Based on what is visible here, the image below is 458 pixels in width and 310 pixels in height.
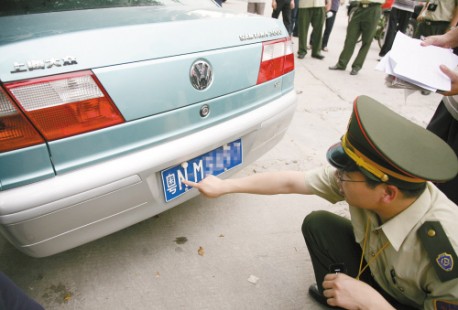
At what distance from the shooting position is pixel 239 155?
183 cm

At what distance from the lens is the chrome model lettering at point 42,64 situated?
1.08 metres

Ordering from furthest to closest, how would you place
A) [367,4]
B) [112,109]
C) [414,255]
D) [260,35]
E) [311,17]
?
1. [311,17]
2. [367,4]
3. [260,35]
4. [112,109]
5. [414,255]

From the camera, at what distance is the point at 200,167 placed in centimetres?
164

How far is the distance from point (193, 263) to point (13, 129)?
117 cm

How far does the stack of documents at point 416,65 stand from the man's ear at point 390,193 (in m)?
0.71

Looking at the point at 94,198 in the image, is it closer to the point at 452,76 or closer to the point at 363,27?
the point at 452,76

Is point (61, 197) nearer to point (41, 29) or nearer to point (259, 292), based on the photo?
point (41, 29)

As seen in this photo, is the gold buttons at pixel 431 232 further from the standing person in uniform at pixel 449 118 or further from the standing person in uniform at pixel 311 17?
the standing person in uniform at pixel 311 17

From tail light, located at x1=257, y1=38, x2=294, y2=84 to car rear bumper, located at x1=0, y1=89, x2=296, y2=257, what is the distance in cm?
32

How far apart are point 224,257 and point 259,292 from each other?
11.6 inches

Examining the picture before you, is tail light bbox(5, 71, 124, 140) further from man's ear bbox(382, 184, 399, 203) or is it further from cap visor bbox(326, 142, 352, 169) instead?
man's ear bbox(382, 184, 399, 203)

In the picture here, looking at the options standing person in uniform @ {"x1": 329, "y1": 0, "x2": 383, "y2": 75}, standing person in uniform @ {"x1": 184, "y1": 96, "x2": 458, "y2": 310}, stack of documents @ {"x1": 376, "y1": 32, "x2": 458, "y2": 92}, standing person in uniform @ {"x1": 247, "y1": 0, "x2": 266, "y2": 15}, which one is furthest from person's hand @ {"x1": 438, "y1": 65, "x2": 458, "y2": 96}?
standing person in uniform @ {"x1": 247, "y1": 0, "x2": 266, "y2": 15}

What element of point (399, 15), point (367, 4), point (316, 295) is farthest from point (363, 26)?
point (316, 295)

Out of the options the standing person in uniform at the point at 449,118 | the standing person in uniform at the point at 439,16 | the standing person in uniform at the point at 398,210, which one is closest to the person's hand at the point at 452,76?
the standing person in uniform at the point at 449,118
